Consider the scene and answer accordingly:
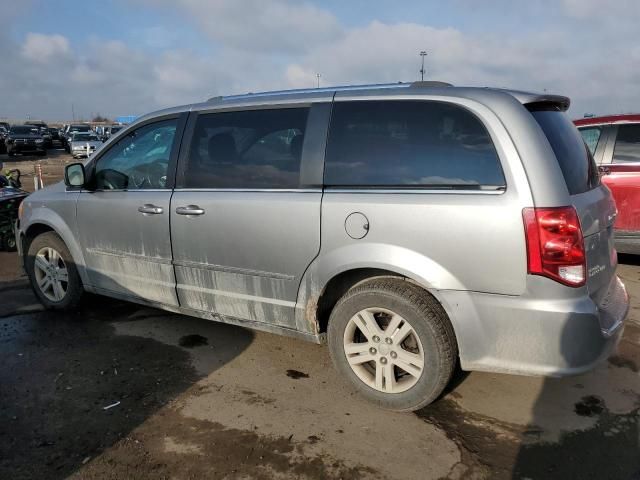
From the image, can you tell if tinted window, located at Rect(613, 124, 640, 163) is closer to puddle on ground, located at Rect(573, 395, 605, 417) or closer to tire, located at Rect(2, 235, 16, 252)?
puddle on ground, located at Rect(573, 395, 605, 417)

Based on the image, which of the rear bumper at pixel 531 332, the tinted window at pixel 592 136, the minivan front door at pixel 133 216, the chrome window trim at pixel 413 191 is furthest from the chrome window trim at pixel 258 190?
the tinted window at pixel 592 136

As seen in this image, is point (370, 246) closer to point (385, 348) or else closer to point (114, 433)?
point (385, 348)

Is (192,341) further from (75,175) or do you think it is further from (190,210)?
(75,175)

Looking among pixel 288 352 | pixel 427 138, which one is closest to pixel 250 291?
pixel 288 352

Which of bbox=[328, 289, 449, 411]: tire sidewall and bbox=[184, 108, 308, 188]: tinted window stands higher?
bbox=[184, 108, 308, 188]: tinted window

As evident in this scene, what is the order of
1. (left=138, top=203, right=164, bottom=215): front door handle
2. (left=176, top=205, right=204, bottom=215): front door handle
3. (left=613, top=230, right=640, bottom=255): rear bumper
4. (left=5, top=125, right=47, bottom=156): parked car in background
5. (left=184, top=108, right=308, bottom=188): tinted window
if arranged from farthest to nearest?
(left=5, top=125, right=47, bottom=156): parked car in background
(left=613, top=230, right=640, bottom=255): rear bumper
(left=138, top=203, right=164, bottom=215): front door handle
(left=176, top=205, right=204, bottom=215): front door handle
(left=184, top=108, right=308, bottom=188): tinted window

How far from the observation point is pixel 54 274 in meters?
4.81

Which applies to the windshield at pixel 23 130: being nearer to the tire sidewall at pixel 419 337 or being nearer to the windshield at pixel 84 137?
the windshield at pixel 84 137

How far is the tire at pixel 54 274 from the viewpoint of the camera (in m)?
4.69

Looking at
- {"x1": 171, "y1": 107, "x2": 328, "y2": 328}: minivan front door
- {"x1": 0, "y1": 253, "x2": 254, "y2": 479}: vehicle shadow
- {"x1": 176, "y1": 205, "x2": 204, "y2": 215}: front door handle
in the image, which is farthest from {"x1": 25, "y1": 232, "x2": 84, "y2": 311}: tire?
{"x1": 176, "y1": 205, "x2": 204, "y2": 215}: front door handle

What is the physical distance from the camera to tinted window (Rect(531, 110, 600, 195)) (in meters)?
2.84

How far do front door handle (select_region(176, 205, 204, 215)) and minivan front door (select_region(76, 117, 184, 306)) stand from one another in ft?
0.49

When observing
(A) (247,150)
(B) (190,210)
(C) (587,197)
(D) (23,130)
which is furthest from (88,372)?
(D) (23,130)

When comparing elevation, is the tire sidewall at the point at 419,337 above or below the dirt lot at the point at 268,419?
above
